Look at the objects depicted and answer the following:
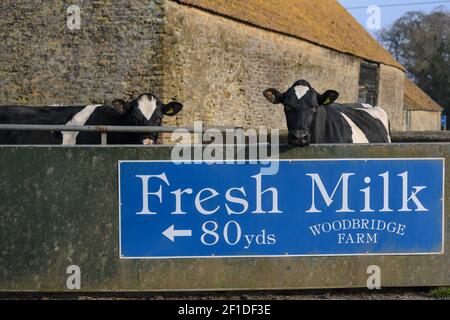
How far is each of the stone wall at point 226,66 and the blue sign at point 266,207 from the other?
40.0ft

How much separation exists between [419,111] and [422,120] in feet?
4.27

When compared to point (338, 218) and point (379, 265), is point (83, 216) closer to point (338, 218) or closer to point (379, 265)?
point (338, 218)

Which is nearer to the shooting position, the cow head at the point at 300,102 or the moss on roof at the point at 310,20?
the cow head at the point at 300,102

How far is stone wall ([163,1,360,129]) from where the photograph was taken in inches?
765

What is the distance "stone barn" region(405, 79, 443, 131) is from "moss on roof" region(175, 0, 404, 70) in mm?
10785

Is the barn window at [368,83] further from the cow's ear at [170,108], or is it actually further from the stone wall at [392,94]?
the cow's ear at [170,108]

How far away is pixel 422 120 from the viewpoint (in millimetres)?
55750

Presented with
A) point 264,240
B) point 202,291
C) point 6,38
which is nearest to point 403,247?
point 264,240

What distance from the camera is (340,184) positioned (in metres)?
6.73

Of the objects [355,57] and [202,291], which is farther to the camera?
[355,57]

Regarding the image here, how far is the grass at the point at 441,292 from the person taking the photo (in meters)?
6.77

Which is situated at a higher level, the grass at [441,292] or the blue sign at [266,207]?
the blue sign at [266,207]

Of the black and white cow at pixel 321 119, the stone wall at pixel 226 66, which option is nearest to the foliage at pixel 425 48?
the stone wall at pixel 226 66

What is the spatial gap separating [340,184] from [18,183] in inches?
116
